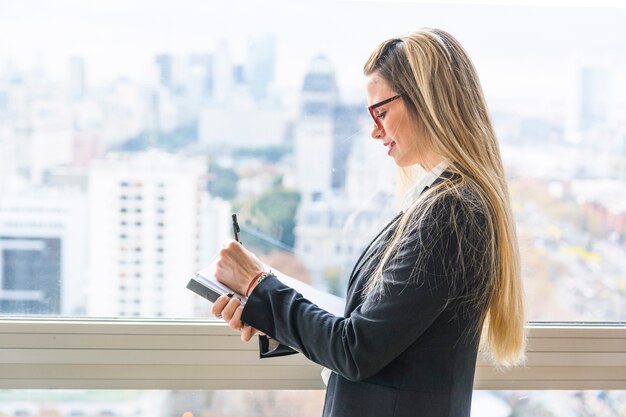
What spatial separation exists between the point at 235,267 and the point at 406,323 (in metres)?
0.37

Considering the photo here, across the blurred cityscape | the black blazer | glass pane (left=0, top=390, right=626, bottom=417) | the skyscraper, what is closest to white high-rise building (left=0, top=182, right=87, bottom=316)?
the blurred cityscape

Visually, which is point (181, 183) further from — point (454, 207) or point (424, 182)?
point (454, 207)

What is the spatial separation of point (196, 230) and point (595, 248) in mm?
1175

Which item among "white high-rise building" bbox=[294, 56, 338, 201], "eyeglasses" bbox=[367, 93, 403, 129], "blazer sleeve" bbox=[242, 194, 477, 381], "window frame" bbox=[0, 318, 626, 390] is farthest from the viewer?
"white high-rise building" bbox=[294, 56, 338, 201]

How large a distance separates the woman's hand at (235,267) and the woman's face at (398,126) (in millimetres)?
349

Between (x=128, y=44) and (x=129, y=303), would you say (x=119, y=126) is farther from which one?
(x=129, y=303)

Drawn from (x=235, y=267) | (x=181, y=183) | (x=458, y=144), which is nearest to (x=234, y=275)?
(x=235, y=267)

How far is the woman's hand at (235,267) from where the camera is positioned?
137 cm

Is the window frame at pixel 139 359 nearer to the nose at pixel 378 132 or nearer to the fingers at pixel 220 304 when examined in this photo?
the fingers at pixel 220 304

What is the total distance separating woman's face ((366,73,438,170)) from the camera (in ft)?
4.33

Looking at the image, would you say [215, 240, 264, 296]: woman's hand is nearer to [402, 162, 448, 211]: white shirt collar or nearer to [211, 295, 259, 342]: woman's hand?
[211, 295, 259, 342]: woman's hand

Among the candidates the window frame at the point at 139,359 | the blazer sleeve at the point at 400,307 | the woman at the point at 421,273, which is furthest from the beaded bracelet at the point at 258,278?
the window frame at the point at 139,359

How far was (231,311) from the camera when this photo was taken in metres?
1.35

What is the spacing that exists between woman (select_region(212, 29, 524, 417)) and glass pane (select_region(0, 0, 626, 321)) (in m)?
0.59
